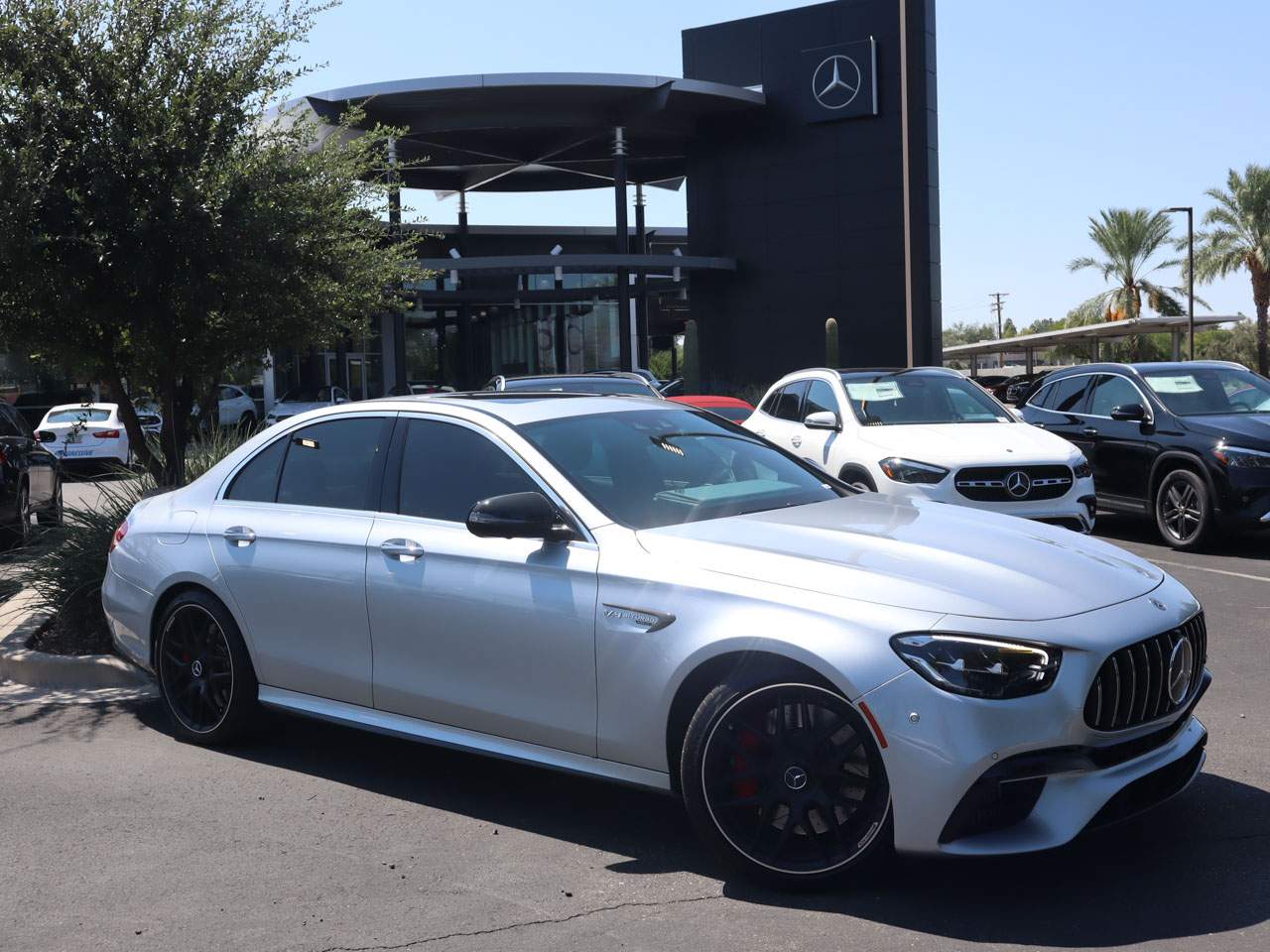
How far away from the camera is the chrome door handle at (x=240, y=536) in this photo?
5.67m

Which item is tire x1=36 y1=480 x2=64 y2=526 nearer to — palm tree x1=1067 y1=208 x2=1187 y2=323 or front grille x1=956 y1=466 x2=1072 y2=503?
front grille x1=956 y1=466 x2=1072 y2=503

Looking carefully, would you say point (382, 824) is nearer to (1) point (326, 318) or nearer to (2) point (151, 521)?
(2) point (151, 521)

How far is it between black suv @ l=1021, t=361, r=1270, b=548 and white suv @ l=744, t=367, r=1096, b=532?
1.24m

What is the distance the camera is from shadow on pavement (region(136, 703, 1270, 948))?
3.75m

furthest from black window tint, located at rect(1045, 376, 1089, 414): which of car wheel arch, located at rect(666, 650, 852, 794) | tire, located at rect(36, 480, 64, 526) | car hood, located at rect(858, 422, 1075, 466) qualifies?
car wheel arch, located at rect(666, 650, 852, 794)

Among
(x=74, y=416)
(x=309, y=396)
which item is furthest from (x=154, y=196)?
(x=309, y=396)

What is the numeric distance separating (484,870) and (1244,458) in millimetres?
8569

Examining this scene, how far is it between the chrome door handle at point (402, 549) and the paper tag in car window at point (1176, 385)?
8.90 meters

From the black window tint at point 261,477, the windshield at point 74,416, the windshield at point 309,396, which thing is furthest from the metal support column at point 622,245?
the black window tint at point 261,477

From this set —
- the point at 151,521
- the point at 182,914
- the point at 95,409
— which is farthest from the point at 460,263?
the point at 182,914

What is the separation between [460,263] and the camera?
38188 mm

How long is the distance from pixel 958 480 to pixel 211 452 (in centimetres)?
551

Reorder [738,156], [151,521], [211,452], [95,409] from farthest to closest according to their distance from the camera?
[738,156], [95,409], [211,452], [151,521]

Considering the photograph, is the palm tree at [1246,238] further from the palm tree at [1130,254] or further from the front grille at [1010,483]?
the front grille at [1010,483]
